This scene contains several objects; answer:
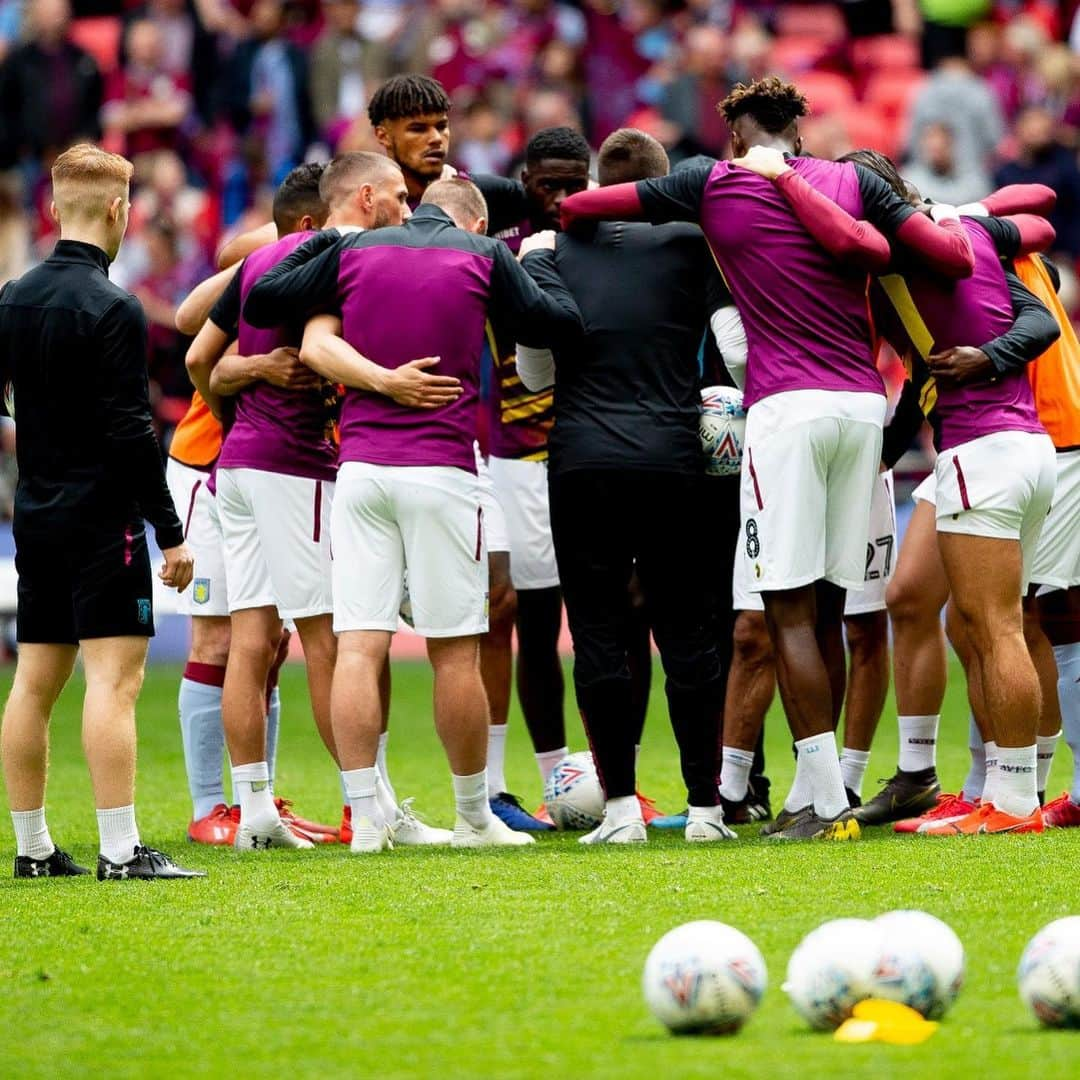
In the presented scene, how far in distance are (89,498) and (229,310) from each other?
Answer: 1.47 m

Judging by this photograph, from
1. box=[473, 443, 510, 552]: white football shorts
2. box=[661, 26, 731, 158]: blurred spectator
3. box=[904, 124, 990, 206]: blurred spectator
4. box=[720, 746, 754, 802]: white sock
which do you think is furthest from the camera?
box=[661, 26, 731, 158]: blurred spectator

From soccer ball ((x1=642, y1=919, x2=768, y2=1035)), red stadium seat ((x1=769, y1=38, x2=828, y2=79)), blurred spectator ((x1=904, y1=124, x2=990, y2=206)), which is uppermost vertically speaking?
red stadium seat ((x1=769, y1=38, x2=828, y2=79))

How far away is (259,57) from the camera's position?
787 inches

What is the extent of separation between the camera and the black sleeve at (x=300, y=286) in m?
7.19

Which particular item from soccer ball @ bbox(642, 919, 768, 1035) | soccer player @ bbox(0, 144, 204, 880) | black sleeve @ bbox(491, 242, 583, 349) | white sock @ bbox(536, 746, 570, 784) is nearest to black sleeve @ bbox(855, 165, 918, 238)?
black sleeve @ bbox(491, 242, 583, 349)

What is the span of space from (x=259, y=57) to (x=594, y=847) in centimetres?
1442

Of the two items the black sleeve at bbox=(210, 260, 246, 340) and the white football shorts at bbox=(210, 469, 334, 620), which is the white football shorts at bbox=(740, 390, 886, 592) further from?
the black sleeve at bbox=(210, 260, 246, 340)

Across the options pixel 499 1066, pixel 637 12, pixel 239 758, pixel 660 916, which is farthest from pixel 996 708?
pixel 637 12

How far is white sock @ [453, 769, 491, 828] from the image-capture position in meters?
7.30

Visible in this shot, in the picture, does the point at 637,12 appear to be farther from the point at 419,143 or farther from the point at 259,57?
the point at 419,143

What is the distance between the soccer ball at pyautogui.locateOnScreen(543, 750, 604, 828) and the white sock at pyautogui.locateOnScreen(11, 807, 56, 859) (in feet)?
7.05

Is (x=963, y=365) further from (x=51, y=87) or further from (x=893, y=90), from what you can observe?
(x=51, y=87)

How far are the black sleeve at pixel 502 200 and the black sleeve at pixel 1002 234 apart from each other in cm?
201

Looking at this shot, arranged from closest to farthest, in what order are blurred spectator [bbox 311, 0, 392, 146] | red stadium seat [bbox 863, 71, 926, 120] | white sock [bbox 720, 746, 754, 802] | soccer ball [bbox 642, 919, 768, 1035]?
soccer ball [bbox 642, 919, 768, 1035] → white sock [bbox 720, 746, 754, 802] → blurred spectator [bbox 311, 0, 392, 146] → red stadium seat [bbox 863, 71, 926, 120]
